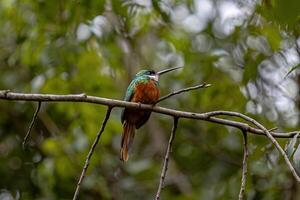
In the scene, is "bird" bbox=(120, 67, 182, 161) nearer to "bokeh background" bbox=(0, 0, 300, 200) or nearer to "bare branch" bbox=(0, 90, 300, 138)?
"bokeh background" bbox=(0, 0, 300, 200)

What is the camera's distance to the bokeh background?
3143 mm

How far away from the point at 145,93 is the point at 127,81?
221 cm

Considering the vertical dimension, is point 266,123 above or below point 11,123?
above

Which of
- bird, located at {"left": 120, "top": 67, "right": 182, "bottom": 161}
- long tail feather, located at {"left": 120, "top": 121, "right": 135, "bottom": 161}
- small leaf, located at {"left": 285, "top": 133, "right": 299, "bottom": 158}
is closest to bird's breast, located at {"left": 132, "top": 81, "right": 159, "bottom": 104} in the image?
bird, located at {"left": 120, "top": 67, "right": 182, "bottom": 161}

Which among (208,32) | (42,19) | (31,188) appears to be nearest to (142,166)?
(31,188)

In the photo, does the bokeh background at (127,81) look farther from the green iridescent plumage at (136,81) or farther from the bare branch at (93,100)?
the bare branch at (93,100)

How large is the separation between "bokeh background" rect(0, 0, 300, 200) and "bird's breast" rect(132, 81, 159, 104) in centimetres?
34

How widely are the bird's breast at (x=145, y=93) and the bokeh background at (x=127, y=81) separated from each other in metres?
0.34

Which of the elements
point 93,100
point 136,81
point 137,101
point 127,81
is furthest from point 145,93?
point 127,81

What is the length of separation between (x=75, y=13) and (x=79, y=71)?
3.13ft

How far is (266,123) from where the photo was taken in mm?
3320

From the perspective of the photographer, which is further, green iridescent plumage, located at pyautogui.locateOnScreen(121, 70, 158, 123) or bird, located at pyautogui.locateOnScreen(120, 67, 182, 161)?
green iridescent plumage, located at pyautogui.locateOnScreen(121, 70, 158, 123)

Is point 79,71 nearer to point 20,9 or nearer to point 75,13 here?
point 20,9

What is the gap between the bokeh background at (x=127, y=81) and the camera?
124 inches
